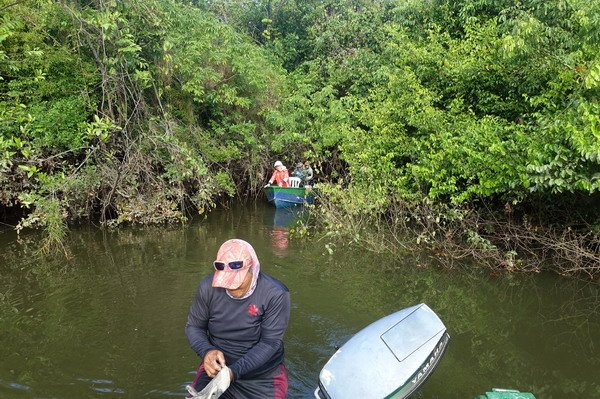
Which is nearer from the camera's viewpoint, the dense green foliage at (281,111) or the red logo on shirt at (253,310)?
the red logo on shirt at (253,310)

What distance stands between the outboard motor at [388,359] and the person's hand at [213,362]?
1.18m

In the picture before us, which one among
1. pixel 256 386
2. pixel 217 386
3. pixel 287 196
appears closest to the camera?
pixel 217 386

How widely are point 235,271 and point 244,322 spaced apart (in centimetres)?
41

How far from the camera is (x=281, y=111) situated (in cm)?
1512

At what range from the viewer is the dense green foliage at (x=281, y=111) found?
7.24 m

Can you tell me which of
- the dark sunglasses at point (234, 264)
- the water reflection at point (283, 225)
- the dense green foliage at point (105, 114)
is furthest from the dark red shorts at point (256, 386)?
the water reflection at point (283, 225)

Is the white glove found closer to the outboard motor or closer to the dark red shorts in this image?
the dark red shorts

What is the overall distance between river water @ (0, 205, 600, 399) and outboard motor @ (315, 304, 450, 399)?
1158mm

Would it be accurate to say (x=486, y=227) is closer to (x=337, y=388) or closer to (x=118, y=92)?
(x=337, y=388)

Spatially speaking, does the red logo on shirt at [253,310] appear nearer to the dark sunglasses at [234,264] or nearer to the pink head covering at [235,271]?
the pink head covering at [235,271]

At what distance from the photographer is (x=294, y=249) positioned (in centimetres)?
1014

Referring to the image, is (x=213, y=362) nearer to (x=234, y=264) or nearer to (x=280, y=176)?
(x=234, y=264)

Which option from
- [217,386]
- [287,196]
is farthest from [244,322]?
[287,196]

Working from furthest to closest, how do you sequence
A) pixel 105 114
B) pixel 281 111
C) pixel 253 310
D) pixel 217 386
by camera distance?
pixel 281 111 → pixel 105 114 → pixel 253 310 → pixel 217 386
